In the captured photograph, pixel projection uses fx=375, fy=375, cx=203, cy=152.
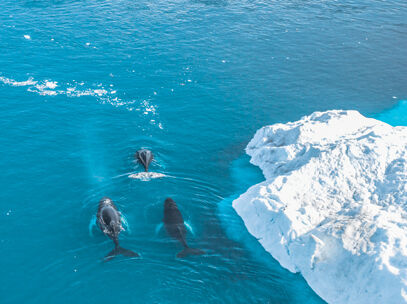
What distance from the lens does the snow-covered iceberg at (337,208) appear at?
16703mm

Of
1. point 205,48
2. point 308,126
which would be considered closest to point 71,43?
point 205,48

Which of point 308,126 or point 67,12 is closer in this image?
point 308,126

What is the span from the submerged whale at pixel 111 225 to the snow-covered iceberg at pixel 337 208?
21.9 feet

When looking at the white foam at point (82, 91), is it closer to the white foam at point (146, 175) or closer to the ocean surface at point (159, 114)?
the ocean surface at point (159, 114)

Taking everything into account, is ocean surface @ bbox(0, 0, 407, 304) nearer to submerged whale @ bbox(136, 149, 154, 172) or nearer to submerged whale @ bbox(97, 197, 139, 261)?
submerged whale @ bbox(97, 197, 139, 261)

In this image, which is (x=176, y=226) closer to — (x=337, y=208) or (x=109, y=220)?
(x=109, y=220)

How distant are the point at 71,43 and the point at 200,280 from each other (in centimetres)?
3045

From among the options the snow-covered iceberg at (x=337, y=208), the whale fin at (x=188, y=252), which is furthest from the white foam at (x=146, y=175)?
the whale fin at (x=188, y=252)

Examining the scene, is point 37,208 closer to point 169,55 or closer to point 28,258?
point 28,258

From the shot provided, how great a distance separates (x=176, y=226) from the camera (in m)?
19.7

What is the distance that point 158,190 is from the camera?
2262 cm

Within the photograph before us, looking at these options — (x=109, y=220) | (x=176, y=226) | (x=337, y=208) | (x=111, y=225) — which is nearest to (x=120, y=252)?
(x=111, y=225)

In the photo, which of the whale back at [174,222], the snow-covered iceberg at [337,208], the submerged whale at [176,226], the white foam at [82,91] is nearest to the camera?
the snow-covered iceberg at [337,208]

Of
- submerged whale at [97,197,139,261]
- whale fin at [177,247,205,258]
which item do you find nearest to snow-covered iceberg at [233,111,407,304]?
whale fin at [177,247,205,258]
